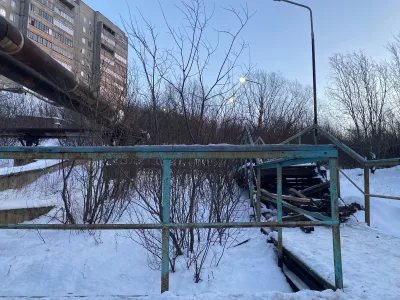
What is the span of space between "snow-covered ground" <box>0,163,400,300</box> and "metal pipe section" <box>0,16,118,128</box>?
2332 mm

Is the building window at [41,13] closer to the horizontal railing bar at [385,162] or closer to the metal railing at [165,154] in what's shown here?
the horizontal railing bar at [385,162]

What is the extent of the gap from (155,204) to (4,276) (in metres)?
2.05

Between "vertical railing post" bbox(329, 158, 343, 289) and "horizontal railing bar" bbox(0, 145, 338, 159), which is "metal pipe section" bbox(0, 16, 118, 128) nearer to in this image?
"horizontal railing bar" bbox(0, 145, 338, 159)

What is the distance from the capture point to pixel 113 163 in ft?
20.1

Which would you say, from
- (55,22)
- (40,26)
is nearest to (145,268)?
(40,26)

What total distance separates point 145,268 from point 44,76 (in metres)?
3.03

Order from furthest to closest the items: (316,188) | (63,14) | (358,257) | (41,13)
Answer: (63,14)
(41,13)
(316,188)
(358,257)

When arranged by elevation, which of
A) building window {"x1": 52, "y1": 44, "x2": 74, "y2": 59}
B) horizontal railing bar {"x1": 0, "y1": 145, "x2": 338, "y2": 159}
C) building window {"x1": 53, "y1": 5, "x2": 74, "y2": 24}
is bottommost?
horizontal railing bar {"x1": 0, "y1": 145, "x2": 338, "y2": 159}

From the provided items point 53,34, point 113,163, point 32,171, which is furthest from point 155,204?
point 53,34

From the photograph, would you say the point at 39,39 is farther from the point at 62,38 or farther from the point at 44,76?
the point at 44,76

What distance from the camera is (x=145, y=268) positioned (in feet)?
14.5

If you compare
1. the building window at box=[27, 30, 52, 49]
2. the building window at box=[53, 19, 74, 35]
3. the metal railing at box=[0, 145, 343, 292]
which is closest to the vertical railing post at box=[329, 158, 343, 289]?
the metal railing at box=[0, 145, 343, 292]

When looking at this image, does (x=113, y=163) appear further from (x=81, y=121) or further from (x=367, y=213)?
(x=367, y=213)

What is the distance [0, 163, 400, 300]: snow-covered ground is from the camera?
119 inches
